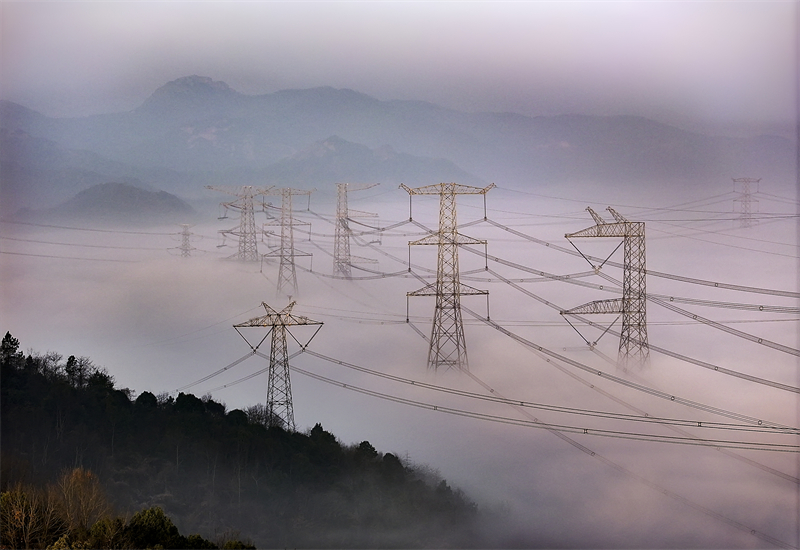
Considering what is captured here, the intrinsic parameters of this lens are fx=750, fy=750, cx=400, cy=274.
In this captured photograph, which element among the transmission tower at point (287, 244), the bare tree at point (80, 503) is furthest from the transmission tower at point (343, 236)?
the bare tree at point (80, 503)

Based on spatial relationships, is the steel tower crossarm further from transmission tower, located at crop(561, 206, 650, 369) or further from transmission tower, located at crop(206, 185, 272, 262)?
transmission tower, located at crop(561, 206, 650, 369)

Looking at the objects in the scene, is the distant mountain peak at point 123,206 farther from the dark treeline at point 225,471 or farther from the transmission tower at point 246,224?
the dark treeline at point 225,471

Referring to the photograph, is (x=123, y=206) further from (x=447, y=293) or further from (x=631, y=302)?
(x=631, y=302)

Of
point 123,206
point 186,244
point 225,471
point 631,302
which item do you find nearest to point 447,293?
point 631,302

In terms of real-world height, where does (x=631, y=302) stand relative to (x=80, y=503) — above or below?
above

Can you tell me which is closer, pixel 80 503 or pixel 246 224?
pixel 80 503

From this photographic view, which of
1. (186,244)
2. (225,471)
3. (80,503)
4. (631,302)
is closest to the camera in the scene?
(80,503)

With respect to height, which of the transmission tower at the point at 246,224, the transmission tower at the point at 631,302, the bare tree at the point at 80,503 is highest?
the transmission tower at the point at 246,224
